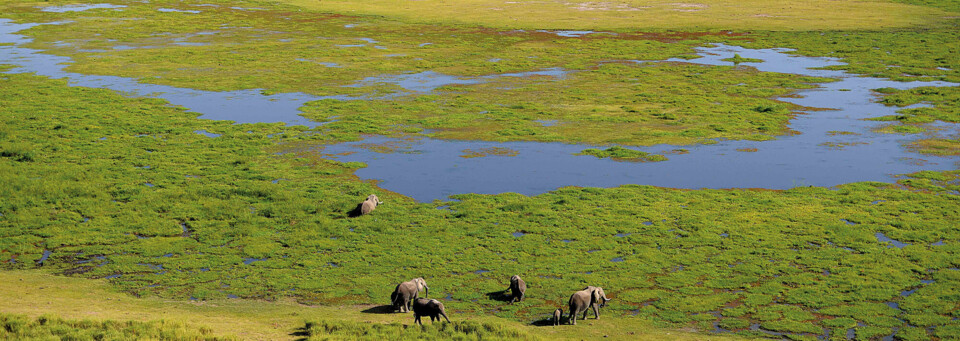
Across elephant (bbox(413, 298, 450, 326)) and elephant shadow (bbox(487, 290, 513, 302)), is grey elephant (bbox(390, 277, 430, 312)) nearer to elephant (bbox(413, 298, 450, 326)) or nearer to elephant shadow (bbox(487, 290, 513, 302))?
elephant (bbox(413, 298, 450, 326))

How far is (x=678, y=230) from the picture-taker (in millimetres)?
22297

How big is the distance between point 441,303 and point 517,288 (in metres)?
1.87

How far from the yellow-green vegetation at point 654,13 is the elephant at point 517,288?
2265 inches

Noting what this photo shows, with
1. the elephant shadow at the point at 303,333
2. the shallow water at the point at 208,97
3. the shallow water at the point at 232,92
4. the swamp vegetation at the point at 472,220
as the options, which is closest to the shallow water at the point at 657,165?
the swamp vegetation at the point at 472,220

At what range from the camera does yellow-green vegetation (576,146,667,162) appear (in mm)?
30766

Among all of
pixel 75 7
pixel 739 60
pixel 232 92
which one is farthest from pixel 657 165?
pixel 75 7

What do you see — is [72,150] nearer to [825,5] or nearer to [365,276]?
[365,276]

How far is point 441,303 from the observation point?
16.3 meters

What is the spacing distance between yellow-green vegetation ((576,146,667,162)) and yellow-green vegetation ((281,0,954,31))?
4288cm

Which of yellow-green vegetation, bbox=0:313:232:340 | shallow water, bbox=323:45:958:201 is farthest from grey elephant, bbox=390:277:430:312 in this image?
shallow water, bbox=323:45:958:201

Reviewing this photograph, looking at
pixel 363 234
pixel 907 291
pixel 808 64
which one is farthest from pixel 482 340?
pixel 808 64

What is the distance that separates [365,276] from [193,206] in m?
7.73

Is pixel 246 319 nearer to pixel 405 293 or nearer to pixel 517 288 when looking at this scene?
pixel 405 293

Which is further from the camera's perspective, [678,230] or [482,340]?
[678,230]
